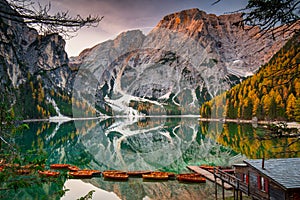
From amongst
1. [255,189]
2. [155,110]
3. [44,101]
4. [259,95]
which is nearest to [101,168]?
[255,189]

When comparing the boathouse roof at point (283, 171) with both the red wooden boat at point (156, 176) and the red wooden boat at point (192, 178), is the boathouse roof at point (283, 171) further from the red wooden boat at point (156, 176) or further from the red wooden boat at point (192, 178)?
the red wooden boat at point (156, 176)

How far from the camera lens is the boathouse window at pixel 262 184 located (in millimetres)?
10844

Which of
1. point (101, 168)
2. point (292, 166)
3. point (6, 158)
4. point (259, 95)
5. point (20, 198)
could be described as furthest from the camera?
point (259, 95)

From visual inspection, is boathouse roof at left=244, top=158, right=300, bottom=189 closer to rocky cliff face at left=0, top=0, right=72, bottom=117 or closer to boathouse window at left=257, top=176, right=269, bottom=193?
boathouse window at left=257, top=176, right=269, bottom=193

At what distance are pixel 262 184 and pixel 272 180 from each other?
4.71 ft

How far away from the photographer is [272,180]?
9953 millimetres

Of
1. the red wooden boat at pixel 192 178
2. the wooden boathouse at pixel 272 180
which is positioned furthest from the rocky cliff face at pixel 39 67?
the wooden boathouse at pixel 272 180

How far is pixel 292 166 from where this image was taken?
1087 cm

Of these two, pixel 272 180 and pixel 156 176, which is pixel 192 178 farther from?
pixel 272 180

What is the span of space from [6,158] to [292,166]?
10.2 meters

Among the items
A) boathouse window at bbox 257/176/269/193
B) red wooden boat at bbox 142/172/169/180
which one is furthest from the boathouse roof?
red wooden boat at bbox 142/172/169/180

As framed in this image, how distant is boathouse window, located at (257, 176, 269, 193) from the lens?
10844 millimetres

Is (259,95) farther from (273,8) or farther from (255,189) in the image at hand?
(273,8)

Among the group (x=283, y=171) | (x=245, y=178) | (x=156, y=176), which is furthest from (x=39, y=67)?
(x=283, y=171)
